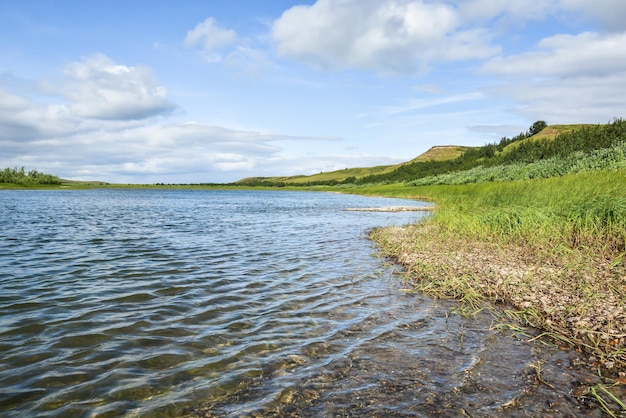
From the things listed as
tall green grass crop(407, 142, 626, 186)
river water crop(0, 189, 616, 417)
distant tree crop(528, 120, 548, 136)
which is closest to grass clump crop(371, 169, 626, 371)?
river water crop(0, 189, 616, 417)

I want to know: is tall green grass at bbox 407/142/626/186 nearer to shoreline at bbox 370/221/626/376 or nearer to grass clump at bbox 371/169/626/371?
grass clump at bbox 371/169/626/371

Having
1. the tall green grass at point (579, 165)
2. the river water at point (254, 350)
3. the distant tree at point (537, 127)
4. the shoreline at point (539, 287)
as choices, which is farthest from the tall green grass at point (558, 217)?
the distant tree at point (537, 127)

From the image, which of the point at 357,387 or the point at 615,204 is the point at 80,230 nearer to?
the point at 357,387

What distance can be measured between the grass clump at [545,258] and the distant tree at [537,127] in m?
139

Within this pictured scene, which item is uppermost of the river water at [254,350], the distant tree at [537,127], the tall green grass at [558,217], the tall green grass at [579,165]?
the distant tree at [537,127]

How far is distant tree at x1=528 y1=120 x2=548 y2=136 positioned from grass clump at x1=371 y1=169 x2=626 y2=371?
13895cm

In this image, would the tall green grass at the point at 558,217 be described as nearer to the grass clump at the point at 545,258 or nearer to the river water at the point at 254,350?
the grass clump at the point at 545,258

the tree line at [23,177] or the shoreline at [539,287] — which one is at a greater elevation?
the tree line at [23,177]

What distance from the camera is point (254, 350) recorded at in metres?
7.37

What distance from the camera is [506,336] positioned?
26.1ft

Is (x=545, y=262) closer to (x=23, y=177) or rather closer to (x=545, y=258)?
(x=545, y=258)

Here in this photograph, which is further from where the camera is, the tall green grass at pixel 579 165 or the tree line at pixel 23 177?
the tree line at pixel 23 177

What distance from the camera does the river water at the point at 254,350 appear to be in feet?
18.0

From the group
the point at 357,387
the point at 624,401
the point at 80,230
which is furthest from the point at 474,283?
the point at 80,230
